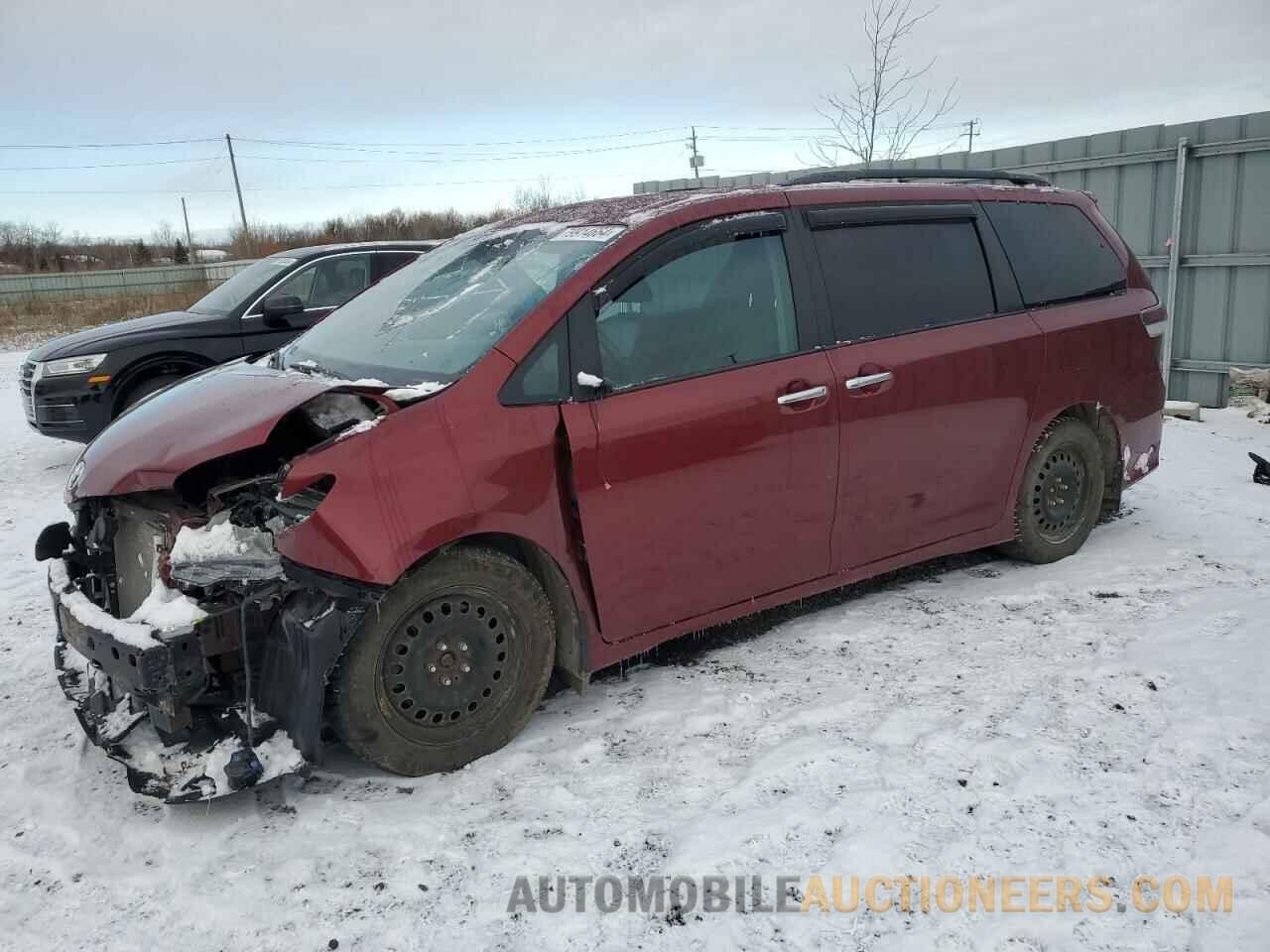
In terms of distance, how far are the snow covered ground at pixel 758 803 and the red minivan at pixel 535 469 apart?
245 millimetres

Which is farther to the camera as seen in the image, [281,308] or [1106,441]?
[281,308]

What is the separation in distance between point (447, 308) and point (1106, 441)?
354 cm

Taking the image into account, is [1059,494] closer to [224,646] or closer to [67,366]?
[224,646]

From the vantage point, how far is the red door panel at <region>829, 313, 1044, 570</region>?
12.6 ft

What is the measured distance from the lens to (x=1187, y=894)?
237 cm

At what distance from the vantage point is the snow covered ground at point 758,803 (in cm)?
238

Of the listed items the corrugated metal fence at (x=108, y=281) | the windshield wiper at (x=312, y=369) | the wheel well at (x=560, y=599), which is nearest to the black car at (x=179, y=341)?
the windshield wiper at (x=312, y=369)

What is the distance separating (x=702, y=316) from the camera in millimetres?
3527

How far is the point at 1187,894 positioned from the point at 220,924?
2.50 metres

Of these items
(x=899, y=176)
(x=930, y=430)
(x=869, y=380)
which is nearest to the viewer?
(x=869, y=380)

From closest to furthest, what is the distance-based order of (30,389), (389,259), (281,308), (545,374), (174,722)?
(174,722) < (545,374) < (281,308) < (30,389) < (389,259)

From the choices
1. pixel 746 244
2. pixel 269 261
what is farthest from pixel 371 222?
pixel 746 244

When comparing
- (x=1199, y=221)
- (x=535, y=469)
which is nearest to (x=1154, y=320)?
(x=535, y=469)

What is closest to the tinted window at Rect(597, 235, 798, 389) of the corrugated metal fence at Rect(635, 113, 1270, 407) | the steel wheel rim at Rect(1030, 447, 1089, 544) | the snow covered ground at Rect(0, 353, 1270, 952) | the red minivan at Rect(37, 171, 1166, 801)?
the red minivan at Rect(37, 171, 1166, 801)
